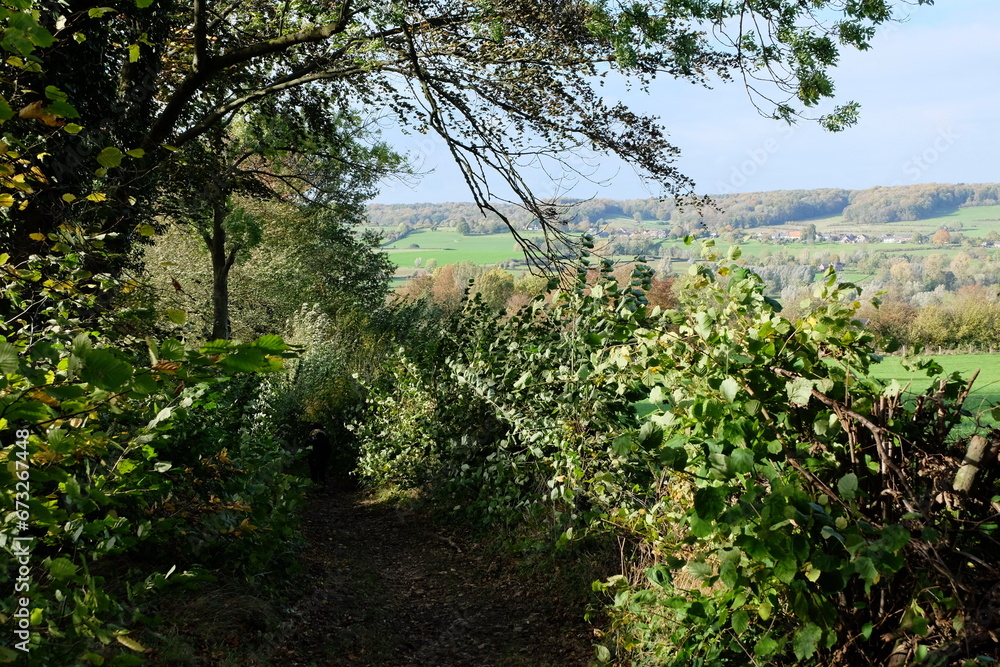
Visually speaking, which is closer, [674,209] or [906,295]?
[674,209]

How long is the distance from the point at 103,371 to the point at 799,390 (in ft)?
7.43

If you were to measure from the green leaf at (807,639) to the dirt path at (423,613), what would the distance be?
9.16 ft

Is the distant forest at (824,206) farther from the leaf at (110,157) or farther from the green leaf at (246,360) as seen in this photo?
the green leaf at (246,360)

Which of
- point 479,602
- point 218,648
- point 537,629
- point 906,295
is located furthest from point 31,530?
point 906,295

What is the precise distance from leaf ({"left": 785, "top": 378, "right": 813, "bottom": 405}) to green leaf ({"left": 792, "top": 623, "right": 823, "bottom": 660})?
35.7 inches

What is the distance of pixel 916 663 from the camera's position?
2551 mm

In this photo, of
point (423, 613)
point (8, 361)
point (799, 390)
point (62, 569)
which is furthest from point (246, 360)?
point (423, 613)

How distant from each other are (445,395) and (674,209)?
3.97m

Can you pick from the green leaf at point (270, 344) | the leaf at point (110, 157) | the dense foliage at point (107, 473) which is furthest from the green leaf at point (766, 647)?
the leaf at point (110, 157)

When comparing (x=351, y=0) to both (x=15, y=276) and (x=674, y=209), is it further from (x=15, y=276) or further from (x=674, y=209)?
(x=15, y=276)

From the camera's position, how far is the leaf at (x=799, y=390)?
2.60m

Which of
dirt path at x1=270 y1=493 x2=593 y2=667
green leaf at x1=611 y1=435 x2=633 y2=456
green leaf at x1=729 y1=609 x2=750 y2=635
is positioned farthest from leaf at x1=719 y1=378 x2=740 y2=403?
dirt path at x1=270 y1=493 x2=593 y2=667

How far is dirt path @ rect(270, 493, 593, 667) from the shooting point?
18.2 ft

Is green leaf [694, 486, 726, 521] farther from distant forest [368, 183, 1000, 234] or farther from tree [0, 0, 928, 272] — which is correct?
distant forest [368, 183, 1000, 234]
